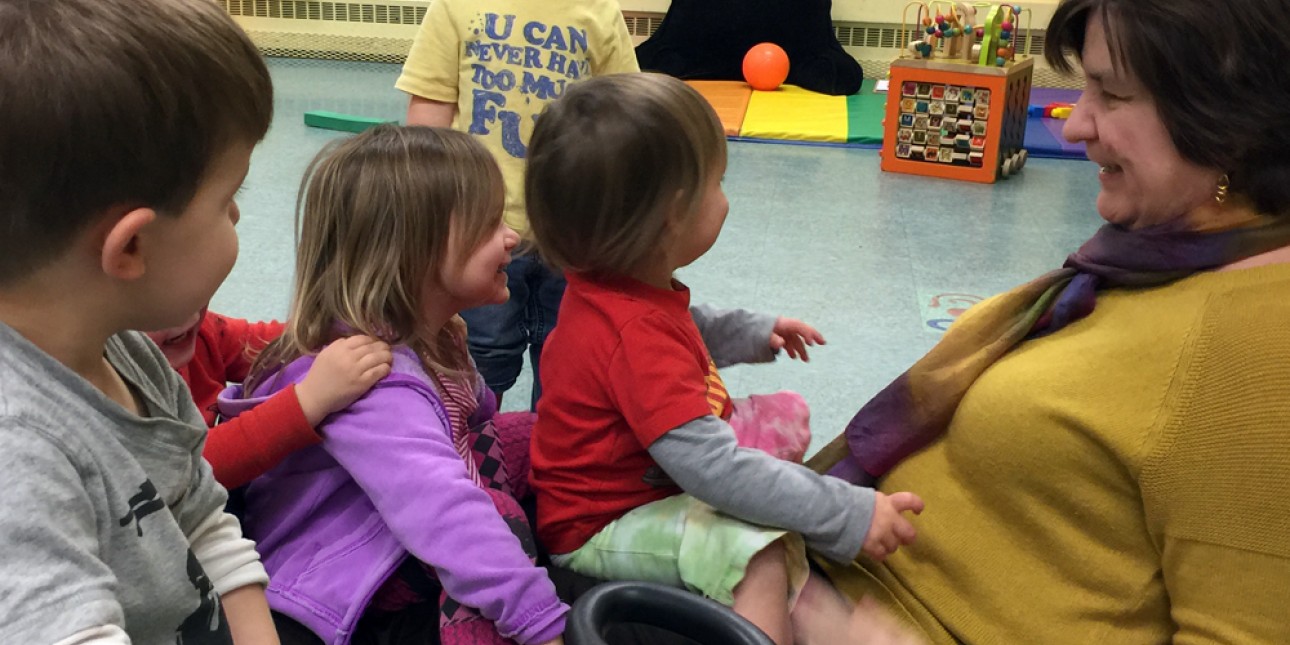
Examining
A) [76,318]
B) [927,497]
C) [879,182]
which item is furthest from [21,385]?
[879,182]

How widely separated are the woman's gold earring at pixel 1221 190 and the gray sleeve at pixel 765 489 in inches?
16.9

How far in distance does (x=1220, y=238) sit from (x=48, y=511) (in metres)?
0.97

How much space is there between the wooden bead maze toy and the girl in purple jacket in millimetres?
3287

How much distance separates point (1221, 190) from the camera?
1.06 m

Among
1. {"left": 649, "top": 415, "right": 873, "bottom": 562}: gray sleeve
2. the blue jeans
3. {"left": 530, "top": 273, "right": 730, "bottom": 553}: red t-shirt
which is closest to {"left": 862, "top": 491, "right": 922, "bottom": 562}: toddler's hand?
{"left": 649, "top": 415, "right": 873, "bottom": 562}: gray sleeve

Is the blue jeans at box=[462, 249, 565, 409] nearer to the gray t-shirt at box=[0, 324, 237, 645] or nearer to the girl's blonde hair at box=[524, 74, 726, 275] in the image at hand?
the girl's blonde hair at box=[524, 74, 726, 275]

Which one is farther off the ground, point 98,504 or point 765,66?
point 98,504

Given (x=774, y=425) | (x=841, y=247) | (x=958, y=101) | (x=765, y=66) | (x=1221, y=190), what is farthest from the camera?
(x=765, y=66)

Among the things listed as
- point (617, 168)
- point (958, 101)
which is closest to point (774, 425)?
point (617, 168)

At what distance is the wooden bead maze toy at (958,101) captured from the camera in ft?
13.8

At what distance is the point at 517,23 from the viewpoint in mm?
2043

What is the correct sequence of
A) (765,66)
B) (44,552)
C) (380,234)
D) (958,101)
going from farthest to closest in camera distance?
(765,66)
(958,101)
(380,234)
(44,552)

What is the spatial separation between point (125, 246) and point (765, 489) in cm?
66

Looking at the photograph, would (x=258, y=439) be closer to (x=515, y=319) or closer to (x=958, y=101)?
(x=515, y=319)
